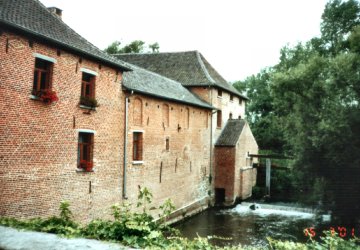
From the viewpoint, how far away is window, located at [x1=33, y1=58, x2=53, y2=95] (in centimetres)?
1065

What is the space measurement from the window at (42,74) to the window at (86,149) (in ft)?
7.51

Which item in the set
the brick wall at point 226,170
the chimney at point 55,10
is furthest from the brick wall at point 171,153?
the chimney at point 55,10

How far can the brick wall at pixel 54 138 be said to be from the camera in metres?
9.47

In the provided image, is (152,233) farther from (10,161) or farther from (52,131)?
(52,131)

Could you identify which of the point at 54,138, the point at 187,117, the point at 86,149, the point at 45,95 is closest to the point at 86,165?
the point at 86,149

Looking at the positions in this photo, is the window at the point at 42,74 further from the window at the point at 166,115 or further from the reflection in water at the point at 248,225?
the reflection in water at the point at 248,225

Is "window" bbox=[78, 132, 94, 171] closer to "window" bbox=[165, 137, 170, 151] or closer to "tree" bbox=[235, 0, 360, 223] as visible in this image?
"window" bbox=[165, 137, 170, 151]

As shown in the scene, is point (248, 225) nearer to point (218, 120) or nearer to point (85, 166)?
point (218, 120)

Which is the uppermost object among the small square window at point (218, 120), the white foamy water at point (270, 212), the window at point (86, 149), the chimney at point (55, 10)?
the chimney at point (55, 10)

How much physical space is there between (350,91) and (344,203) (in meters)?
5.12

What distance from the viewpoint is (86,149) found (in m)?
12.7

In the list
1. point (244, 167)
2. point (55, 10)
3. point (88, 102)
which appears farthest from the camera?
point (244, 167)

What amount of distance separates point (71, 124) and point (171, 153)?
25.8 feet

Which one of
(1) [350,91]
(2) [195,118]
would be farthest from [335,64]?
(2) [195,118]
